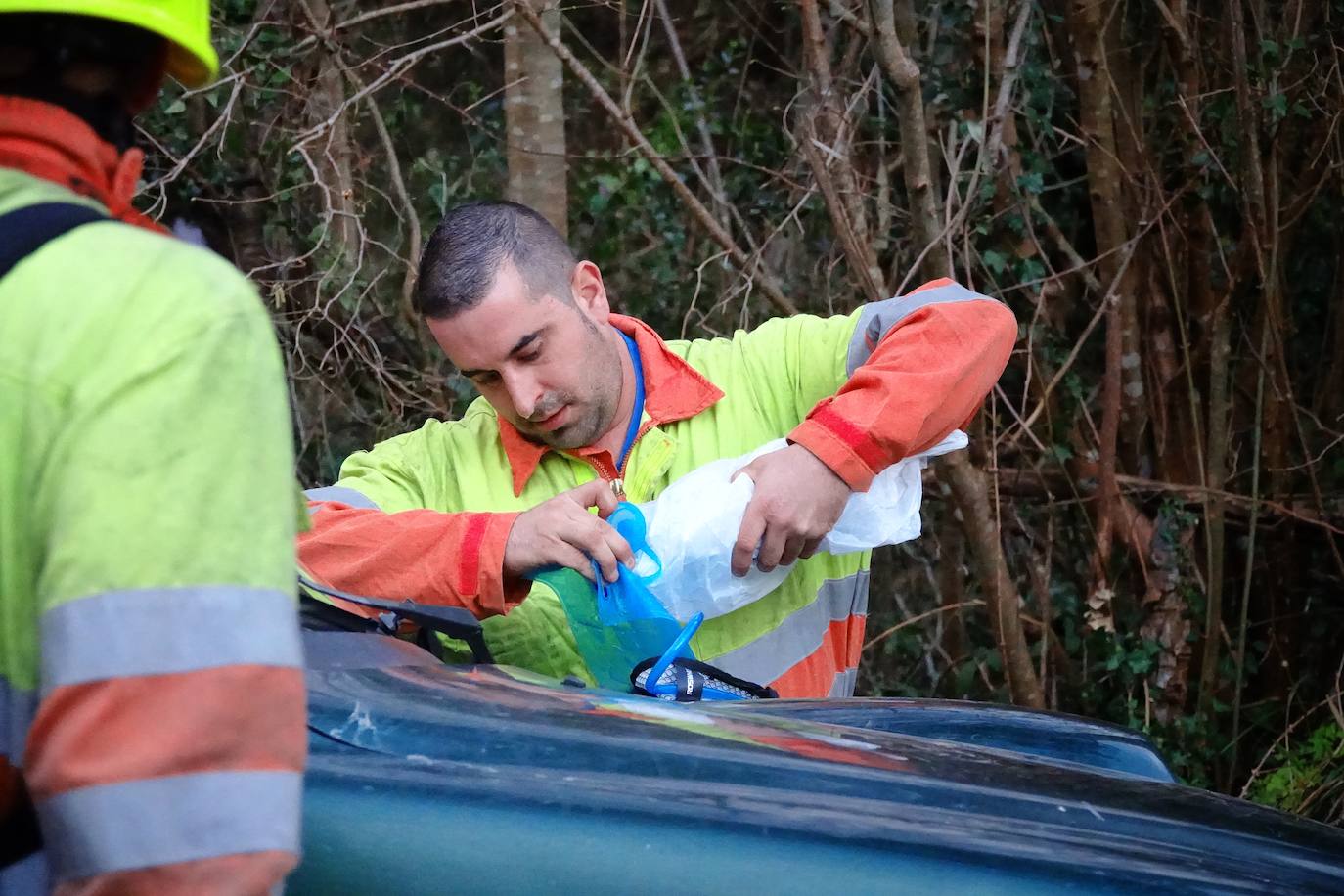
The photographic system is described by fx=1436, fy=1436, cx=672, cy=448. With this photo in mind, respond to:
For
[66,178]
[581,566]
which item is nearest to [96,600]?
[66,178]

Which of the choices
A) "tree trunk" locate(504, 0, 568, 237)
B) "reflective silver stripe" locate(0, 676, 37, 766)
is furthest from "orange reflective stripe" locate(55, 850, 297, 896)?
"tree trunk" locate(504, 0, 568, 237)

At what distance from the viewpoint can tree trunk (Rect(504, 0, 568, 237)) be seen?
4855 mm

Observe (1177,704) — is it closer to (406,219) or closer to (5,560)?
(406,219)

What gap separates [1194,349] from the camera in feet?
17.6

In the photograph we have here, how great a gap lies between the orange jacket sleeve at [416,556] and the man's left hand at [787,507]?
46cm

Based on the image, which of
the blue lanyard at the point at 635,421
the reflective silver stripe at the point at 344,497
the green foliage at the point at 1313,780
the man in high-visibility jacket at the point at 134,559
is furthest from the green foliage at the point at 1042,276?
the man in high-visibility jacket at the point at 134,559

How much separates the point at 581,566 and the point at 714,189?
3.16m

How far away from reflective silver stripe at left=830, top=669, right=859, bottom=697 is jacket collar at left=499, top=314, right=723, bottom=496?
663mm

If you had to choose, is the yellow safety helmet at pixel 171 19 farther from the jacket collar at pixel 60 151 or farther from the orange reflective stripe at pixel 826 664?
the orange reflective stripe at pixel 826 664

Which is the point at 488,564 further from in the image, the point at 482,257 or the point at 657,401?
the point at 482,257

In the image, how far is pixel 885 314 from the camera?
2975 mm

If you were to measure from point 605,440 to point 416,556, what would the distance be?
1.76 ft

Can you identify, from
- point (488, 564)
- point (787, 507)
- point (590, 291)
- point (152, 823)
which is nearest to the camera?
point (152, 823)

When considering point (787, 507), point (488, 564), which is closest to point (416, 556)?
point (488, 564)
